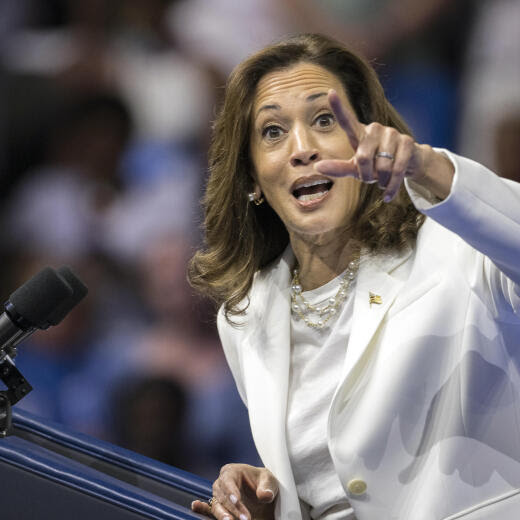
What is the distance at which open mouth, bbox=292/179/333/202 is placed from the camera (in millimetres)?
1460

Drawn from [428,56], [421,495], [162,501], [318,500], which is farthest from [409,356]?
[428,56]

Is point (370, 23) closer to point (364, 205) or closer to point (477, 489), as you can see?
point (364, 205)

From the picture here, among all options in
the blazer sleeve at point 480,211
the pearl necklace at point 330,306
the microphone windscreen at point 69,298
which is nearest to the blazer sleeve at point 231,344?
the pearl necklace at point 330,306

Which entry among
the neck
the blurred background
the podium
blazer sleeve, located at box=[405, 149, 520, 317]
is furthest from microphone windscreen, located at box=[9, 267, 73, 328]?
the blurred background

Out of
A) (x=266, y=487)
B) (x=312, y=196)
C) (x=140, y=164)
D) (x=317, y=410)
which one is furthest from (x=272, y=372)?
(x=140, y=164)

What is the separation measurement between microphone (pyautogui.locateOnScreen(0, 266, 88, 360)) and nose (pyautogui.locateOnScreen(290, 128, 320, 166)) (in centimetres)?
56

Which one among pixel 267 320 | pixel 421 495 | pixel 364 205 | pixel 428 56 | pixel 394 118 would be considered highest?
pixel 428 56

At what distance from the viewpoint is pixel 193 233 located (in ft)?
9.41

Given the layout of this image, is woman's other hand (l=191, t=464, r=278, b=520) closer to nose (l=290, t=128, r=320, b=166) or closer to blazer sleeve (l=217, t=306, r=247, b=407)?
blazer sleeve (l=217, t=306, r=247, b=407)

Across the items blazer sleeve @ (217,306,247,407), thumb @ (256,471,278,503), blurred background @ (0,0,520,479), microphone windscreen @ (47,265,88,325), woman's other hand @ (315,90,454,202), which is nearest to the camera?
woman's other hand @ (315,90,454,202)

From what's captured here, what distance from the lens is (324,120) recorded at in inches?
58.6

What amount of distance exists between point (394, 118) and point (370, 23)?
128 cm

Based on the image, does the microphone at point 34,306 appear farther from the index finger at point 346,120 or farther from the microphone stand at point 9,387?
the index finger at point 346,120

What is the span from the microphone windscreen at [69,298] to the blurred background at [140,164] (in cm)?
165
